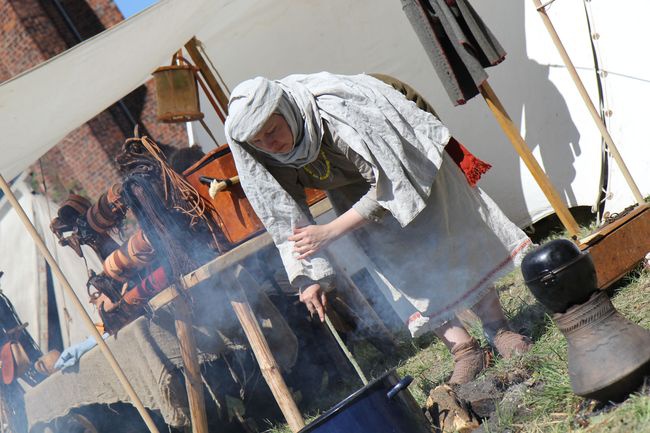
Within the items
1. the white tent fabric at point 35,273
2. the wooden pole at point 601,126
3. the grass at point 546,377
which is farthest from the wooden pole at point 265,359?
the white tent fabric at point 35,273

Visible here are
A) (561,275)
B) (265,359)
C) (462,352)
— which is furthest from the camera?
(265,359)

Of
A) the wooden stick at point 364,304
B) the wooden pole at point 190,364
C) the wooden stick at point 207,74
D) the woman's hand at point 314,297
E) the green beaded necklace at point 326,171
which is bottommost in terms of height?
the wooden stick at point 364,304

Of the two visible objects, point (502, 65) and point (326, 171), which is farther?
point (502, 65)

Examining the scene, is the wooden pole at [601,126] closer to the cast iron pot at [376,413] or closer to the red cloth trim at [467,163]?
the red cloth trim at [467,163]

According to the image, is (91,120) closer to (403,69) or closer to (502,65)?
(403,69)

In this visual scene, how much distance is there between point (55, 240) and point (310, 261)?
566cm

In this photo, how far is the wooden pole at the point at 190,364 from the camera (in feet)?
13.1

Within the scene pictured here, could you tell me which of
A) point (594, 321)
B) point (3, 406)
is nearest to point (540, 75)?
point (594, 321)

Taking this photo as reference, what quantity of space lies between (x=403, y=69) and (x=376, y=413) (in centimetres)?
381

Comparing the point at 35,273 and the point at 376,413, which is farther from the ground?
the point at 35,273

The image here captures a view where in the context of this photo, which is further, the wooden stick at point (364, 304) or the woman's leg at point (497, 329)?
the wooden stick at point (364, 304)

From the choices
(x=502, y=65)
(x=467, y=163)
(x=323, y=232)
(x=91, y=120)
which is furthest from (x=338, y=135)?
(x=91, y=120)

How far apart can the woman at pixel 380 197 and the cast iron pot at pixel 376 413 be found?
1.87ft

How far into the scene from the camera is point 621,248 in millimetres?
3393
